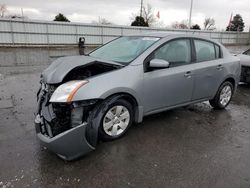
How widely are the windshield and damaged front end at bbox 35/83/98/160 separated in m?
1.11

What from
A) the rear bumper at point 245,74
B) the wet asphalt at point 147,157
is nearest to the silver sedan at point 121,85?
the wet asphalt at point 147,157

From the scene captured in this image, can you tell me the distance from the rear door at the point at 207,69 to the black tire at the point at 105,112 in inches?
63.0

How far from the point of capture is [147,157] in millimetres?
3082

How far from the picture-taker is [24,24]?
17.9 m

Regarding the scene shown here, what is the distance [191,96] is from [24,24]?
17.3m

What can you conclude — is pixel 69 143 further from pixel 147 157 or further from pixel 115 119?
pixel 147 157

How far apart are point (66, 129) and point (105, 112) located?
23.2 inches

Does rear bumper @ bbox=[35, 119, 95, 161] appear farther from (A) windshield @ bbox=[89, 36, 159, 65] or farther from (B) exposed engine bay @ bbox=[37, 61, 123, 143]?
(A) windshield @ bbox=[89, 36, 159, 65]

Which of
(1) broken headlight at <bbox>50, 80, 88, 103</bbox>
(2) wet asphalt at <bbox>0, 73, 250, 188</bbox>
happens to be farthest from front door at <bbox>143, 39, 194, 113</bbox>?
(1) broken headlight at <bbox>50, 80, 88, 103</bbox>

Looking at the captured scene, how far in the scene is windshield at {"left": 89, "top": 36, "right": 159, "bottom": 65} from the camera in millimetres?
3714

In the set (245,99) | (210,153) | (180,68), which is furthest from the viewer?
(245,99)

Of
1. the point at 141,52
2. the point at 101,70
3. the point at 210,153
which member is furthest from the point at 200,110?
the point at 101,70

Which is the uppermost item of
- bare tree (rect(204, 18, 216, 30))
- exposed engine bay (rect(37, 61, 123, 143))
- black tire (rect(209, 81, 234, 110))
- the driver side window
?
bare tree (rect(204, 18, 216, 30))

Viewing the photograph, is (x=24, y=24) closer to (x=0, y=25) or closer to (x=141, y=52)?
(x=0, y=25)
